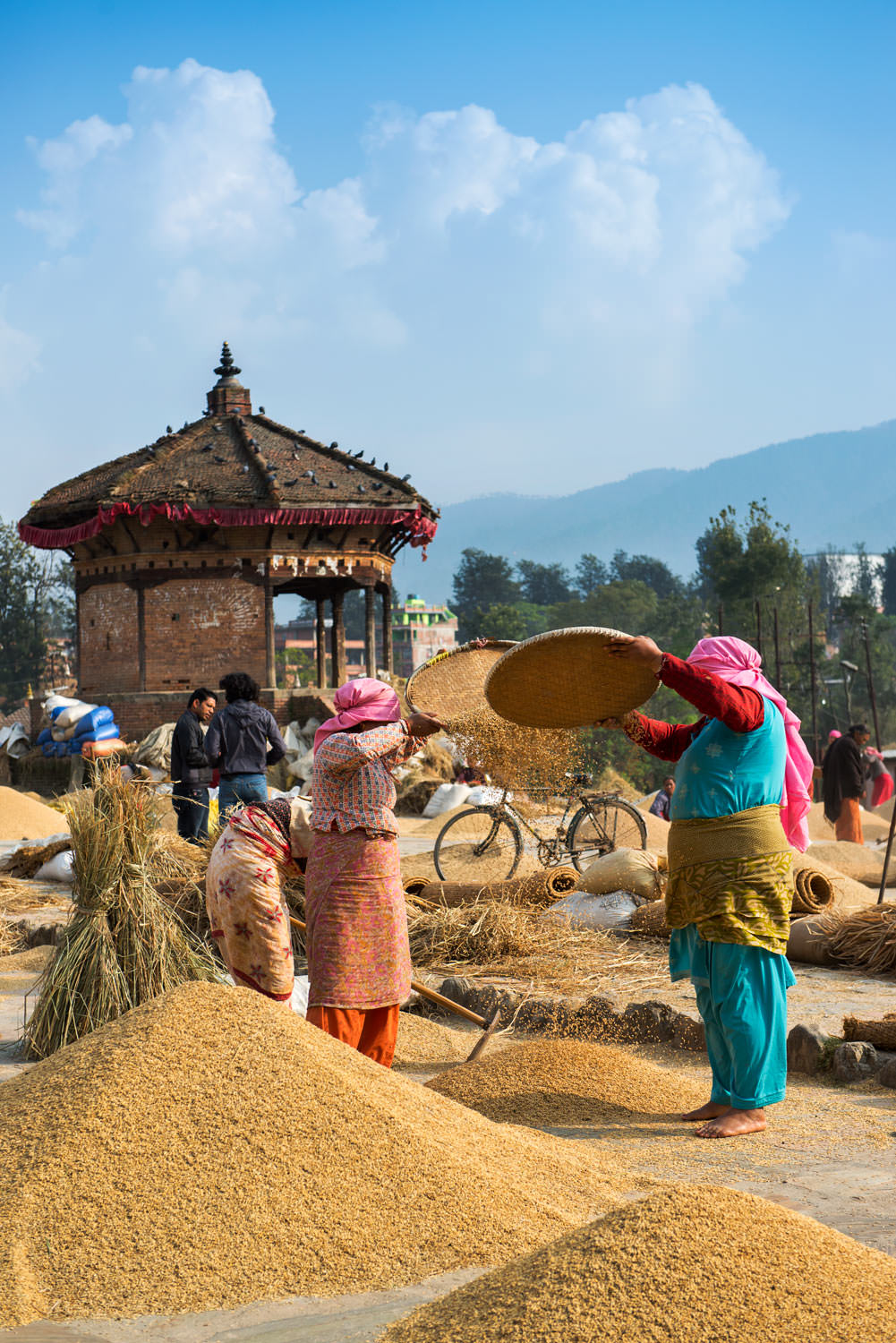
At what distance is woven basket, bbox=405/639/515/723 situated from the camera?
18.3 ft

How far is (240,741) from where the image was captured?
7957 millimetres

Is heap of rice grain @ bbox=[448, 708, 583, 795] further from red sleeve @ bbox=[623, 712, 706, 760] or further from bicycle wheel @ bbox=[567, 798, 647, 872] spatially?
red sleeve @ bbox=[623, 712, 706, 760]

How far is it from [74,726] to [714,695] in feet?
53.0

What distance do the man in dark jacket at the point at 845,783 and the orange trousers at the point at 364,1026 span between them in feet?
31.6

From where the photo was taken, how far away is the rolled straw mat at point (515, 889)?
24.9 feet

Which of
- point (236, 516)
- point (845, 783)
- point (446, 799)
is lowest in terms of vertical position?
point (446, 799)

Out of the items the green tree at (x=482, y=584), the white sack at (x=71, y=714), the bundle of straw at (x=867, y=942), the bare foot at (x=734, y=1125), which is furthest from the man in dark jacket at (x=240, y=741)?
the green tree at (x=482, y=584)

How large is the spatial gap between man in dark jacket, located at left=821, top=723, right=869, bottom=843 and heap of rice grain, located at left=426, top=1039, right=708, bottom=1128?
363 inches

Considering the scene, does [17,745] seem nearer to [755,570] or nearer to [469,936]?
[469,936]

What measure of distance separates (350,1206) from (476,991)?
295 cm

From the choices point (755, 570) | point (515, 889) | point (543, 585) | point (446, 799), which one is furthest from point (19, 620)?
point (543, 585)

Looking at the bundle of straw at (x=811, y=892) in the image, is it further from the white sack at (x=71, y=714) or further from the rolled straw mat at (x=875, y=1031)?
the white sack at (x=71, y=714)

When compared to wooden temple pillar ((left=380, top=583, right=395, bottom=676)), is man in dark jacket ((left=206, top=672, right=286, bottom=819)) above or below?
below

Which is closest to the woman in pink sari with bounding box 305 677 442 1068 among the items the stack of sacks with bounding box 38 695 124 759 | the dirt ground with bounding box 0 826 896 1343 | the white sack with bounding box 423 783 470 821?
the dirt ground with bounding box 0 826 896 1343
